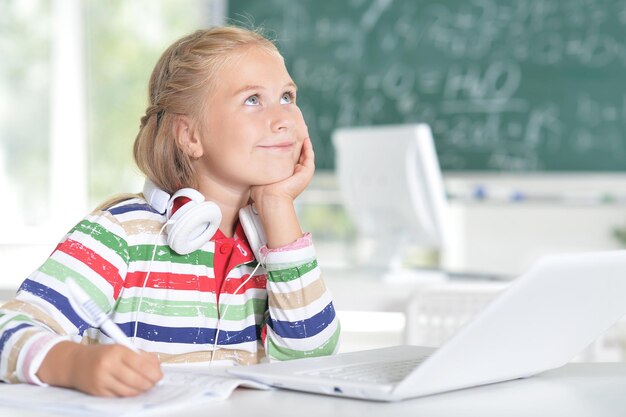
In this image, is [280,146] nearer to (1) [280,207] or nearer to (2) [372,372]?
(1) [280,207]

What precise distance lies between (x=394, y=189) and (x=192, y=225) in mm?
1989

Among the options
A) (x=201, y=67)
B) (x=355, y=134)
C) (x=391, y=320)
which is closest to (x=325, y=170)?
(x=391, y=320)

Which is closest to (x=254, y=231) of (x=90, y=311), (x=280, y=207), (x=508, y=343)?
(x=280, y=207)

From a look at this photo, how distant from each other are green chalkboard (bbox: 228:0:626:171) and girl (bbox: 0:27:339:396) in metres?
3.08

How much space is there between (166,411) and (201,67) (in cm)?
67

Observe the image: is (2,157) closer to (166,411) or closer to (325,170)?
(325,170)

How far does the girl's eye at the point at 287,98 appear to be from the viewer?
1.38m

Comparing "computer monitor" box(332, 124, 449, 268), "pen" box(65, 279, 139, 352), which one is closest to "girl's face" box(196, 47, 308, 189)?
"pen" box(65, 279, 139, 352)

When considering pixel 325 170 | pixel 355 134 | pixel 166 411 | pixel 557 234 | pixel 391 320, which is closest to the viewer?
pixel 166 411

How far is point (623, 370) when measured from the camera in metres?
1.18

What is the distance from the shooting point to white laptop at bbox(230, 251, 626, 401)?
34.2 inches

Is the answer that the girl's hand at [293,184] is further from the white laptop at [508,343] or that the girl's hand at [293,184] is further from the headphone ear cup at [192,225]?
the white laptop at [508,343]

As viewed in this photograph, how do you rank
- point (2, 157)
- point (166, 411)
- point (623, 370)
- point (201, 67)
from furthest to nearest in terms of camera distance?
point (2, 157) → point (201, 67) → point (623, 370) → point (166, 411)

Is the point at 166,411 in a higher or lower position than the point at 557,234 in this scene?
higher
